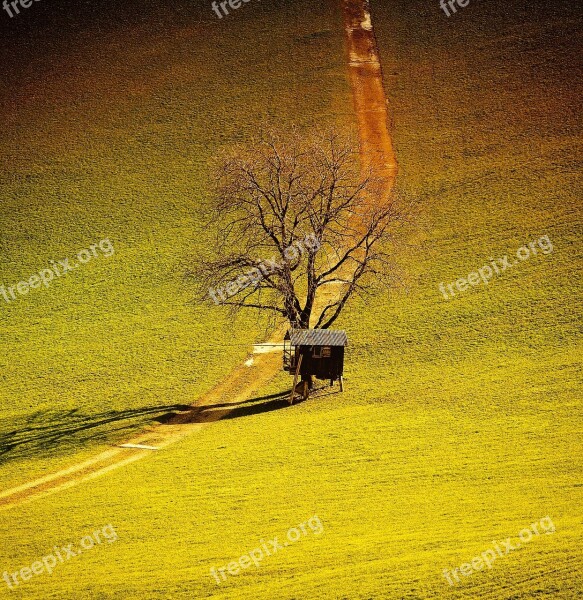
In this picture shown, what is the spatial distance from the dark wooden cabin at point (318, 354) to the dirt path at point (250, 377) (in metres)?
3.66

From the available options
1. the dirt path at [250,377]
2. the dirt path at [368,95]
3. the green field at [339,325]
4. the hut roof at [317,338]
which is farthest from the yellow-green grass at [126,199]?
the hut roof at [317,338]

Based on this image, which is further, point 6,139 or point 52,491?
point 6,139

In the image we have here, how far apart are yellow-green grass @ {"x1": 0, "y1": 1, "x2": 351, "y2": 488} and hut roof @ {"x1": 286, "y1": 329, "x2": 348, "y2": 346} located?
5844mm

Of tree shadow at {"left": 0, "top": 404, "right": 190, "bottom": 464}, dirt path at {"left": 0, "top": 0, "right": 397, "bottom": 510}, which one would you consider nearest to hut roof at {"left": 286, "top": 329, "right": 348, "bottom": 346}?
dirt path at {"left": 0, "top": 0, "right": 397, "bottom": 510}

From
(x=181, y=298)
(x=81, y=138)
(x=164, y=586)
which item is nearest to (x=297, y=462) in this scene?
(x=164, y=586)

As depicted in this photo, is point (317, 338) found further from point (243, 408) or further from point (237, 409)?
point (237, 409)

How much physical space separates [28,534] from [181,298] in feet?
75.9

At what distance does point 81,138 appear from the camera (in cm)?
6638

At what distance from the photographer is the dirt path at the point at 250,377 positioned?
3369 centimetres

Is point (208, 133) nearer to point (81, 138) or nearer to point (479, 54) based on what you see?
point (81, 138)

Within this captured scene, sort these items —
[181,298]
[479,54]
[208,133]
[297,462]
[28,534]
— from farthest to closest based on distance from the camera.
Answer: [479,54] < [208,133] < [181,298] < [297,462] < [28,534]

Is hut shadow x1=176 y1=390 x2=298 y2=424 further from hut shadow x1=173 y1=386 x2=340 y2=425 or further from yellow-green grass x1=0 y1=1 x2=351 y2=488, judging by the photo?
yellow-green grass x1=0 y1=1 x2=351 y2=488

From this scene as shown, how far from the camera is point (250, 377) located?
4278cm

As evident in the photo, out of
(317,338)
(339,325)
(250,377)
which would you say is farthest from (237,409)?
(339,325)
